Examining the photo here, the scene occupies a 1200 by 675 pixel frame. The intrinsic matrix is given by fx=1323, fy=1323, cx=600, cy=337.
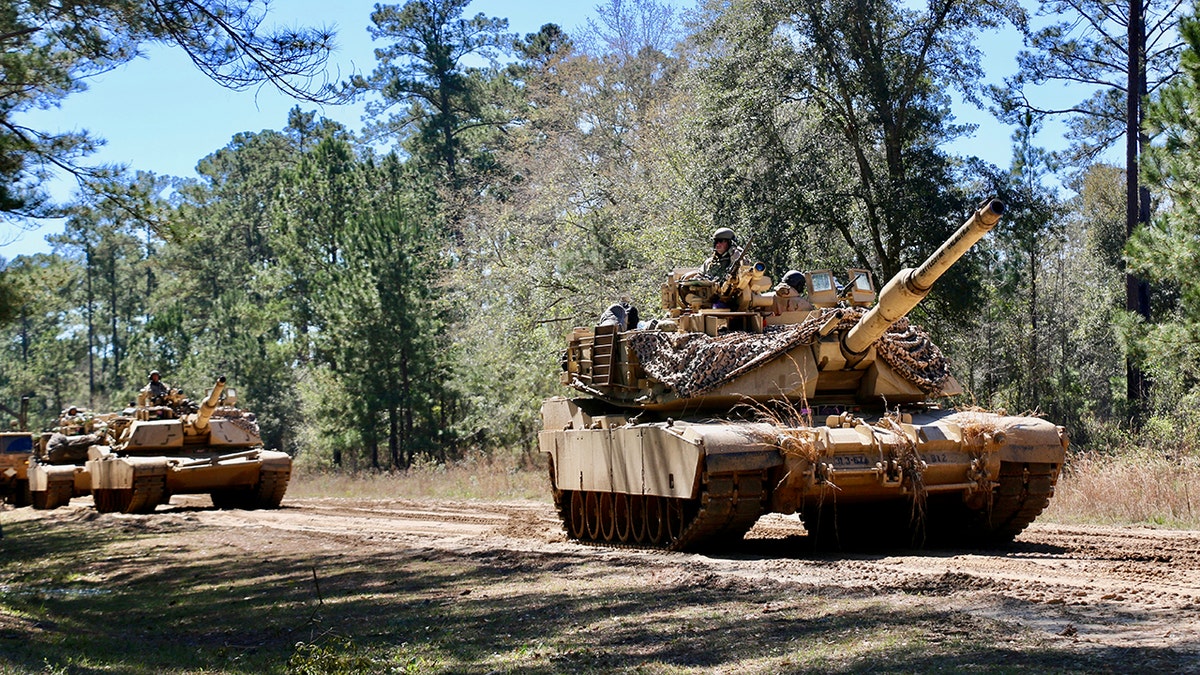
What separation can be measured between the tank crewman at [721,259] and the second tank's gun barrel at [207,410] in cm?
1187

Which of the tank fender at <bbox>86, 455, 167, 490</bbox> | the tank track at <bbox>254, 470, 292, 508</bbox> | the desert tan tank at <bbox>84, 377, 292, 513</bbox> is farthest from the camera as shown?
the tank track at <bbox>254, 470, 292, 508</bbox>

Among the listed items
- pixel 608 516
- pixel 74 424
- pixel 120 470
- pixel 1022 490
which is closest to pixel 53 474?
pixel 74 424

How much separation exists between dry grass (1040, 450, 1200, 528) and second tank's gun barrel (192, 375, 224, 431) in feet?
47.9

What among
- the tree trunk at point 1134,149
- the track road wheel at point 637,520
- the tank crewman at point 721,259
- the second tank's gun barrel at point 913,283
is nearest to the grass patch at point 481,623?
the track road wheel at point 637,520

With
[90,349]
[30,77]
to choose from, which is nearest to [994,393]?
[30,77]

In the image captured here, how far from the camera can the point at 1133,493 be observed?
16.4m

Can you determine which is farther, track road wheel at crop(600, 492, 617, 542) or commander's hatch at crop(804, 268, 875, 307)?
track road wheel at crop(600, 492, 617, 542)

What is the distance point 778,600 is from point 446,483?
21.4m

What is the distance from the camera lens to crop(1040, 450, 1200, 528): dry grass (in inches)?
616

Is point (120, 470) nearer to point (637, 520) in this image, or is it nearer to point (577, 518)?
point (577, 518)

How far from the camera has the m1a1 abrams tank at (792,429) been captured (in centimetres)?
1235

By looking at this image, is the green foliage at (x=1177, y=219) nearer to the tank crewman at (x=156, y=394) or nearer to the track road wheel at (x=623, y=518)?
the track road wheel at (x=623, y=518)

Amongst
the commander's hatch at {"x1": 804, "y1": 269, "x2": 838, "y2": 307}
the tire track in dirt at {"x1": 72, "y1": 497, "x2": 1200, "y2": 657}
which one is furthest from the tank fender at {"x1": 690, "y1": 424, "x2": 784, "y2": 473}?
the commander's hatch at {"x1": 804, "y1": 269, "x2": 838, "y2": 307}

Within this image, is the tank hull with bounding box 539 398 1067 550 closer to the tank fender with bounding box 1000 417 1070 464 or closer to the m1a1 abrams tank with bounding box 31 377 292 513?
the tank fender with bounding box 1000 417 1070 464
